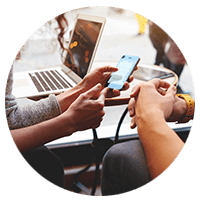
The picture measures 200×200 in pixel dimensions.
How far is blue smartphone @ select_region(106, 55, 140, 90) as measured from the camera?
0.80m

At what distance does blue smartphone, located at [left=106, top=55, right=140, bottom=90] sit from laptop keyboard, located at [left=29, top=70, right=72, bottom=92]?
7.0 inches

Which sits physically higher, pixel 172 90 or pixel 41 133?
pixel 172 90

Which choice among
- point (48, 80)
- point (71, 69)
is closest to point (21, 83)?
point (48, 80)

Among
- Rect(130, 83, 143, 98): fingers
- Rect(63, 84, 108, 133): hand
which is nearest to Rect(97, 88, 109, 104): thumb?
Rect(63, 84, 108, 133): hand

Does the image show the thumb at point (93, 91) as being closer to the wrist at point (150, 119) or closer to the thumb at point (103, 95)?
the thumb at point (103, 95)

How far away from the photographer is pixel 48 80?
0.85 metres

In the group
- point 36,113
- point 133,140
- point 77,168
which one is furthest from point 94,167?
point 36,113

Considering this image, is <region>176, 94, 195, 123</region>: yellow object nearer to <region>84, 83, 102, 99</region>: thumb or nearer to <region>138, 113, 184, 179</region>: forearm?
<region>138, 113, 184, 179</region>: forearm

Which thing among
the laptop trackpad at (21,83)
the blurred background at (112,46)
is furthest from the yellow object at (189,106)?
the laptop trackpad at (21,83)

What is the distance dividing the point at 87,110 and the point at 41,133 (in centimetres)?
19

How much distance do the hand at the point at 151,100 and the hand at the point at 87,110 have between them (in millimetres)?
123

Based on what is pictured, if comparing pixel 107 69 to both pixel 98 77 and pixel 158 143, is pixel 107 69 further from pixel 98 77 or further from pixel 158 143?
pixel 158 143

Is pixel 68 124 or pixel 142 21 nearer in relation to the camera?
pixel 68 124

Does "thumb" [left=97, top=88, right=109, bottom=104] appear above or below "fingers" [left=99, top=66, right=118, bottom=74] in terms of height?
below
